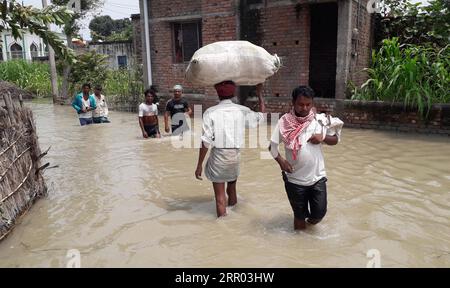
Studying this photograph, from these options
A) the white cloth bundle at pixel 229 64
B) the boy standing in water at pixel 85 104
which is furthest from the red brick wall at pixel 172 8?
the white cloth bundle at pixel 229 64

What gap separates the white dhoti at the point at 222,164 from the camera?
13.1 ft

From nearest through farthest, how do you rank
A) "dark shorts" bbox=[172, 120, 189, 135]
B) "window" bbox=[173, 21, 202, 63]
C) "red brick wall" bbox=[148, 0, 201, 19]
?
"dark shorts" bbox=[172, 120, 189, 135]
"red brick wall" bbox=[148, 0, 201, 19]
"window" bbox=[173, 21, 202, 63]

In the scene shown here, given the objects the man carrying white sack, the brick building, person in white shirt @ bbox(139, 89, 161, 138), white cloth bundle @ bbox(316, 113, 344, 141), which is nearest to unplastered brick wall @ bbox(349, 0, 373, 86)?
the brick building

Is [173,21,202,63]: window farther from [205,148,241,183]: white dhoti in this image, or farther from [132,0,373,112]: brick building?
[205,148,241,183]: white dhoti

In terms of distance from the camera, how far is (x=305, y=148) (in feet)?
11.3

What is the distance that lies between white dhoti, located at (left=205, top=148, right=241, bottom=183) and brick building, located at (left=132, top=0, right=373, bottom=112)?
6.04m

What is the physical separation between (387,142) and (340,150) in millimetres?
1085

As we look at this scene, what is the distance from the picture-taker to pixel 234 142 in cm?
400

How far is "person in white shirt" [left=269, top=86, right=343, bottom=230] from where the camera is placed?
134 inches

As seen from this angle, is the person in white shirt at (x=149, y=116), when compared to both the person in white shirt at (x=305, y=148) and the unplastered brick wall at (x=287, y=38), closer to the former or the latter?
the unplastered brick wall at (x=287, y=38)

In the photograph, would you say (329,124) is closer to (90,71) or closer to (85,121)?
(85,121)

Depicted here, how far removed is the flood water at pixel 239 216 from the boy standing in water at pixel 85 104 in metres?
2.81

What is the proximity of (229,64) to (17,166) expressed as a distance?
8.67ft
